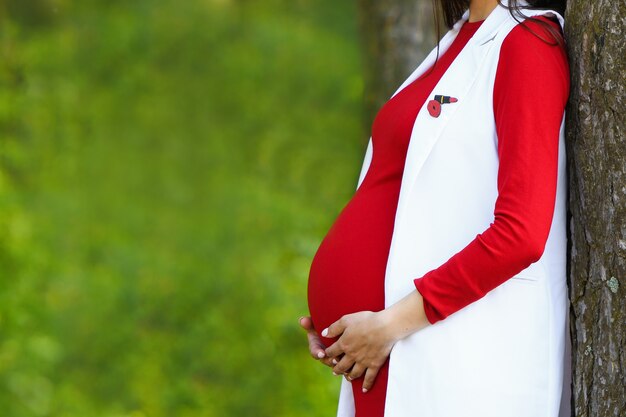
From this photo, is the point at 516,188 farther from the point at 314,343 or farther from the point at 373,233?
the point at 314,343

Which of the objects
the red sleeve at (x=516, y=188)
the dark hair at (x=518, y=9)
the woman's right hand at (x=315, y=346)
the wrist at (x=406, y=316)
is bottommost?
the woman's right hand at (x=315, y=346)

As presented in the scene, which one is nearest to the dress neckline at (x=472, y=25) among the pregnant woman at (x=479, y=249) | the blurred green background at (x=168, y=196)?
the pregnant woman at (x=479, y=249)

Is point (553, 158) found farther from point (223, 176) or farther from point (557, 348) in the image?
point (223, 176)

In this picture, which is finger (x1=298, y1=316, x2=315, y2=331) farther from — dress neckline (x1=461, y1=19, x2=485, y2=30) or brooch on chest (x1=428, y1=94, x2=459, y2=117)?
dress neckline (x1=461, y1=19, x2=485, y2=30)

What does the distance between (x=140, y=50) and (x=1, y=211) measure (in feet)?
15.0

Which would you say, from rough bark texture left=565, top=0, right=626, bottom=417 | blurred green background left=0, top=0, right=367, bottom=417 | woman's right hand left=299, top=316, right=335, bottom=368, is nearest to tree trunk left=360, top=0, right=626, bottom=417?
rough bark texture left=565, top=0, right=626, bottom=417

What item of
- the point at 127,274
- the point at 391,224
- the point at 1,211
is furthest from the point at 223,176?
the point at 391,224

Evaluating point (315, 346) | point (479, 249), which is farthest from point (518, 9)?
point (315, 346)

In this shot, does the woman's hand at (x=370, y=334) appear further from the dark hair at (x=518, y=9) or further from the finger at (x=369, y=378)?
the dark hair at (x=518, y=9)

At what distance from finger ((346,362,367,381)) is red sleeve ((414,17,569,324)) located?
0.70 ft

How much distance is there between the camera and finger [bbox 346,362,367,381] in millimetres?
1775

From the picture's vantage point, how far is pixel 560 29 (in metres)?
1.75

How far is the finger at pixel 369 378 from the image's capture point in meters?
1.76

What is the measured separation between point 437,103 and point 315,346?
2.07ft
